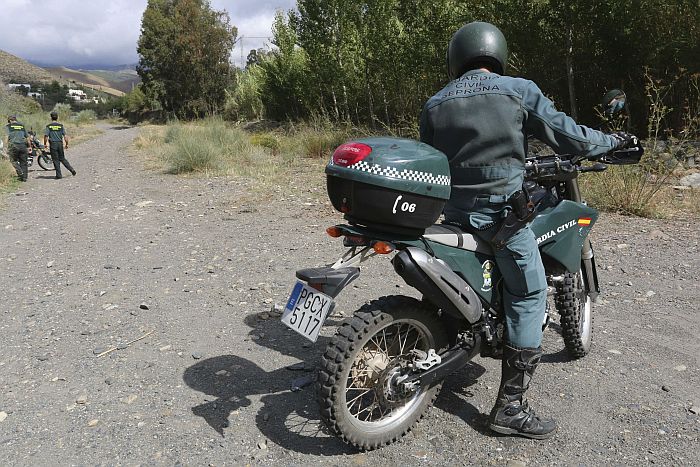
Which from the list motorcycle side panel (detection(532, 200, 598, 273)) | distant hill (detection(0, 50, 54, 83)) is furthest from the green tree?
distant hill (detection(0, 50, 54, 83))

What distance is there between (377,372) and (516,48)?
10794mm

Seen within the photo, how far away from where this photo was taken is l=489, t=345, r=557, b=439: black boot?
265cm

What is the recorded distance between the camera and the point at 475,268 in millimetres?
2600

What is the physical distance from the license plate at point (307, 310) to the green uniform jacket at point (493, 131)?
0.82 meters

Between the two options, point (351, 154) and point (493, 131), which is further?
point (493, 131)

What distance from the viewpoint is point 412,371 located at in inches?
102

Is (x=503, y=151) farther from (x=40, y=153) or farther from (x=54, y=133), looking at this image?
(x=40, y=153)

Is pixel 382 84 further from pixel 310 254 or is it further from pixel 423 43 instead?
pixel 310 254

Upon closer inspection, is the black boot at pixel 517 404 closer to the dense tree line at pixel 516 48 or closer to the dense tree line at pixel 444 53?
the dense tree line at pixel 444 53

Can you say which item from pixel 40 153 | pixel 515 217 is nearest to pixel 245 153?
pixel 40 153

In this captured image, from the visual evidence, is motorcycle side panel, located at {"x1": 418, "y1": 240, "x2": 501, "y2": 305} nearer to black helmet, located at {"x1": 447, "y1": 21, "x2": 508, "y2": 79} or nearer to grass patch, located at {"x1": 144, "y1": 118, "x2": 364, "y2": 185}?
black helmet, located at {"x1": 447, "y1": 21, "x2": 508, "y2": 79}

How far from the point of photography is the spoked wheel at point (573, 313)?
10.6 ft

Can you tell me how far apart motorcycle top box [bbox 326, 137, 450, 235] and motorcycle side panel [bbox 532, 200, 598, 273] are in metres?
0.73

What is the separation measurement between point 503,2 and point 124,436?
36.0 ft
